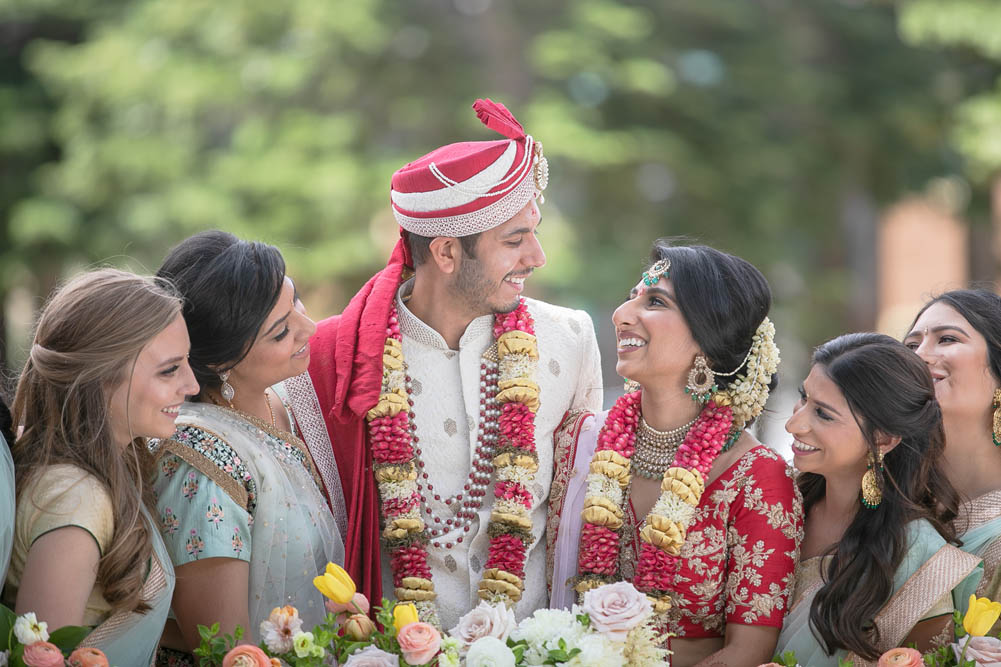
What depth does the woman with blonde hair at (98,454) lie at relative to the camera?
9.11 feet

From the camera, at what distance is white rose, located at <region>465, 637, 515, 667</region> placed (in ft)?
8.73

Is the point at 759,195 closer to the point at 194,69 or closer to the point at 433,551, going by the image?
the point at 194,69

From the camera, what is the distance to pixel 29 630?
2514 millimetres

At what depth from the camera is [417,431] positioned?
3771 mm

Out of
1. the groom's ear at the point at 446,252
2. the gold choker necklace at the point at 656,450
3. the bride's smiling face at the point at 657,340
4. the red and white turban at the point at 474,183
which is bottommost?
the gold choker necklace at the point at 656,450

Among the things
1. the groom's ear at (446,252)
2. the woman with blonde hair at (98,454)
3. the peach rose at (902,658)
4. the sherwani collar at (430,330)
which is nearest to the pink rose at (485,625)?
the woman with blonde hair at (98,454)

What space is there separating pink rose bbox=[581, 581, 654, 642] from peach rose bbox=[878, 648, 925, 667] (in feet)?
2.00

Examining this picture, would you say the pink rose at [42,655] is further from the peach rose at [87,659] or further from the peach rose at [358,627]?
the peach rose at [358,627]

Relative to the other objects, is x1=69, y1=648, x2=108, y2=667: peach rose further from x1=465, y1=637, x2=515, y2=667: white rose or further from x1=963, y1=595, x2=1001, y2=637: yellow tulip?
x1=963, y1=595, x2=1001, y2=637: yellow tulip

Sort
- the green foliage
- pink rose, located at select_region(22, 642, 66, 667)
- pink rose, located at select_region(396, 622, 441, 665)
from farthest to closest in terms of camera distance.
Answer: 1. the green foliage
2. pink rose, located at select_region(396, 622, 441, 665)
3. pink rose, located at select_region(22, 642, 66, 667)

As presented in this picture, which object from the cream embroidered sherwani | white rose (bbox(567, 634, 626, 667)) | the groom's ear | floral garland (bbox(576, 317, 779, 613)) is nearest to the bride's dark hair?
floral garland (bbox(576, 317, 779, 613))

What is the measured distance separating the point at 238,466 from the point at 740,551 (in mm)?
1482

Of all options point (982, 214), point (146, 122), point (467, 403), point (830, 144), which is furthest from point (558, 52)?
point (467, 403)

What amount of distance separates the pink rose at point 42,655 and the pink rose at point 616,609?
1218mm
